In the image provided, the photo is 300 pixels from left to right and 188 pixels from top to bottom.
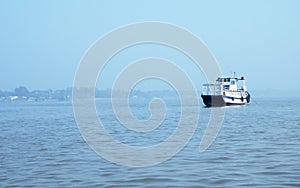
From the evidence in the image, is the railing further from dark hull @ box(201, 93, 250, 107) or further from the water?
the water

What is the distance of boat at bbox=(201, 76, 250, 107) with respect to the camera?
7369 centimetres

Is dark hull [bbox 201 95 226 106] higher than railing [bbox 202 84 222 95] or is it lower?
lower

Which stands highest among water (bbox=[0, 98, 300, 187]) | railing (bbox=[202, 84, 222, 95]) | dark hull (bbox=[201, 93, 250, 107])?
railing (bbox=[202, 84, 222, 95])

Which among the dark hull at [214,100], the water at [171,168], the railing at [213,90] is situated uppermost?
the railing at [213,90]

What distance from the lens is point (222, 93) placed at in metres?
74.9

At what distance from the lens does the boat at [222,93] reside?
73688 mm

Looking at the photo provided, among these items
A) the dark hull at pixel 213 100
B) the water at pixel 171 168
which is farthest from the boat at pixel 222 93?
the water at pixel 171 168

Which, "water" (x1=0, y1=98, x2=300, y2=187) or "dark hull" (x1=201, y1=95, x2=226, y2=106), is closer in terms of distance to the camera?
"water" (x1=0, y1=98, x2=300, y2=187)

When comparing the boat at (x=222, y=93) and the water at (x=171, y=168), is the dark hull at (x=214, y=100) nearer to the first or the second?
the boat at (x=222, y=93)

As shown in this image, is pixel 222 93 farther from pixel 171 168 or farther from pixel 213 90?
pixel 171 168

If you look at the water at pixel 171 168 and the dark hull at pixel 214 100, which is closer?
the water at pixel 171 168

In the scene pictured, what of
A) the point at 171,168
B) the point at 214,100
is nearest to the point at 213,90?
the point at 214,100

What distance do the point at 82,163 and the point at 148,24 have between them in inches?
305

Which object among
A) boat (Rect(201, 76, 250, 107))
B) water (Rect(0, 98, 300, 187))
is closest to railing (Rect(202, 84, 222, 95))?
boat (Rect(201, 76, 250, 107))
